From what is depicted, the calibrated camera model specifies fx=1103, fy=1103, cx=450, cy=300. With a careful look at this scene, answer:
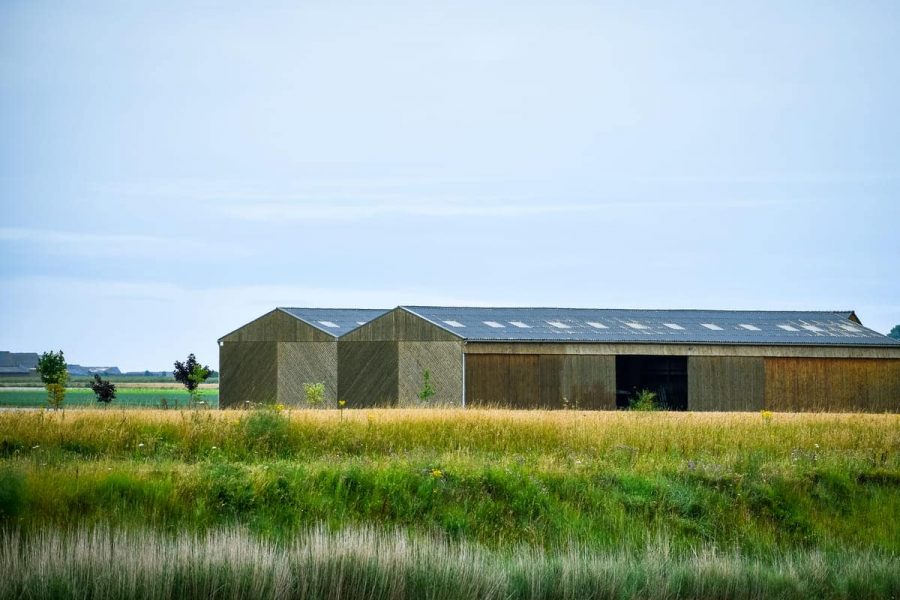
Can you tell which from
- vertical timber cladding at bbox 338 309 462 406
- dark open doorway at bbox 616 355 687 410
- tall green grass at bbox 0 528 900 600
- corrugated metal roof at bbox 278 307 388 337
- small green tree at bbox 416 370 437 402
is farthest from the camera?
corrugated metal roof at bbox 278 307 388 337

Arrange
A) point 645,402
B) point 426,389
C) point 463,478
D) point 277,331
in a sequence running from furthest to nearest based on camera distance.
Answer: point 277,331 → point 645,402 → point 426,389 → point 463,478

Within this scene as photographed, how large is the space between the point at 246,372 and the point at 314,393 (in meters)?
6.60

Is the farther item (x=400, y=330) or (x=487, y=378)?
(x=400, y=330)

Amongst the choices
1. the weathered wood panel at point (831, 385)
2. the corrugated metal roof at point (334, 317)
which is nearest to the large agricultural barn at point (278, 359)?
the corrugated metal roof at point (334, 317)

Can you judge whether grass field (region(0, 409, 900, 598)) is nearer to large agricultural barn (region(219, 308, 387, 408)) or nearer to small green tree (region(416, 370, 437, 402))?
small green tree (region(416, 370, 437, 402))

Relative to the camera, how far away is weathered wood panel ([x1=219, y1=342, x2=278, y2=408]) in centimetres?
4672

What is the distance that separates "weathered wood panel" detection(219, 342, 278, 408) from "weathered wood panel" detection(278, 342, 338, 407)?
40 cm

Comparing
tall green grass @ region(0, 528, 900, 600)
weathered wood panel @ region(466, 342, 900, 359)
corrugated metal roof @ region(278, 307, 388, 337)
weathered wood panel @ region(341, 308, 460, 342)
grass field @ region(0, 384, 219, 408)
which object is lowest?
tall green grass @ region(0, 528, 900, 600)

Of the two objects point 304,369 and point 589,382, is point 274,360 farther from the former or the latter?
point 589,382

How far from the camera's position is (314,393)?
138ft

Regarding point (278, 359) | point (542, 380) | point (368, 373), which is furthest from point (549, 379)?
point (278, 359)

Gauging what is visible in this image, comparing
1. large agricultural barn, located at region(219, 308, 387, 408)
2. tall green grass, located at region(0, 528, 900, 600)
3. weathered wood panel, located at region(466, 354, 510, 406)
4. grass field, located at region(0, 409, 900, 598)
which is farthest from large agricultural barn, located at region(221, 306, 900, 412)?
tall green grass, located at region(0, 528, 900, 600)

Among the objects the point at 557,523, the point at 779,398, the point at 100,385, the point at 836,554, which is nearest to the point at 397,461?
the point at 557,523

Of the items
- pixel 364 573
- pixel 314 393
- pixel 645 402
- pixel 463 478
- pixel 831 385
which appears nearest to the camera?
pixel 364 573
